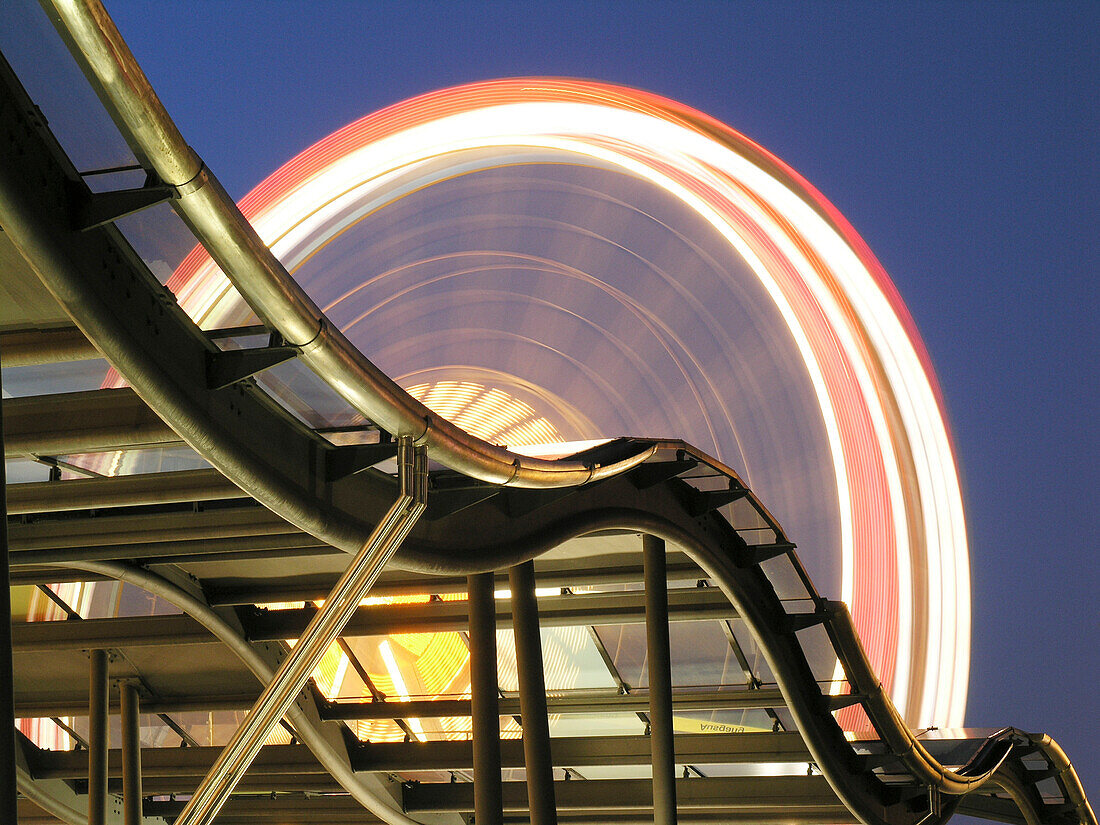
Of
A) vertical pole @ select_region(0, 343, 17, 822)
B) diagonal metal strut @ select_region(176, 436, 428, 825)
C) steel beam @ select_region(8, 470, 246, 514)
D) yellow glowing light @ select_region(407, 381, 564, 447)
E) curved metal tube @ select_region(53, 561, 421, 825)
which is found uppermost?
yellow glowing light @ select_region(407, 381, 564, 447)

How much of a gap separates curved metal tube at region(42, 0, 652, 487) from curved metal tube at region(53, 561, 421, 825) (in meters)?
4.64

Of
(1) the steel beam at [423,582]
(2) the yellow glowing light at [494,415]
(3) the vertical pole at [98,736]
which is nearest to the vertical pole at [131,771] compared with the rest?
(3) the vertical pole at [98,736]

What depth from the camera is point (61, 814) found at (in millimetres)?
18109

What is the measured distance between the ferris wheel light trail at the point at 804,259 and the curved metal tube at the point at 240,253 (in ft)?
33.8

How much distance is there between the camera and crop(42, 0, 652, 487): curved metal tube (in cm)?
401

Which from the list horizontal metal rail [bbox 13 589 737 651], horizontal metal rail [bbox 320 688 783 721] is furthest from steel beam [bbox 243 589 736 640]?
horizontal metal rail [bbox 320 688 783 721]

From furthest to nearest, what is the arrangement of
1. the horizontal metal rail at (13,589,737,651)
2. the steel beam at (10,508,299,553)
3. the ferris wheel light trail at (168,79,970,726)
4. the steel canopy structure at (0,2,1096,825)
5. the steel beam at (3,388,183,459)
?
the ferris wheel light trail at (168,79,970,726) < the horizontal metal rail at (13,589,737,651) < the steel beam at (10,508,299,553) < the steel beam at (3,388,183,459) < the steel canopy structure at (0,2,1096,825)

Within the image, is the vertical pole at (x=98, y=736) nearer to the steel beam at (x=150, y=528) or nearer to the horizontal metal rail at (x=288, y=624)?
the horizontal metal rail at (x=288, y=624)

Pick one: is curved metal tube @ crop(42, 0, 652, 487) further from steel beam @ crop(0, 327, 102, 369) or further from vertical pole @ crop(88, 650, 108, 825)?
vertical pole @ crop(88, 650, 108, 825)

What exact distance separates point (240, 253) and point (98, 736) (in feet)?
33.3

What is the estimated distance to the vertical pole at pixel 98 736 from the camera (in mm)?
13305

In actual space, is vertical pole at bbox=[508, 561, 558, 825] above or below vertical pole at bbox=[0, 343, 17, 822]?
above

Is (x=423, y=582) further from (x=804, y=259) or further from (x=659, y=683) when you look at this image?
(x=804, y=259)

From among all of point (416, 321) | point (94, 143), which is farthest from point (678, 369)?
point (94, 143)
